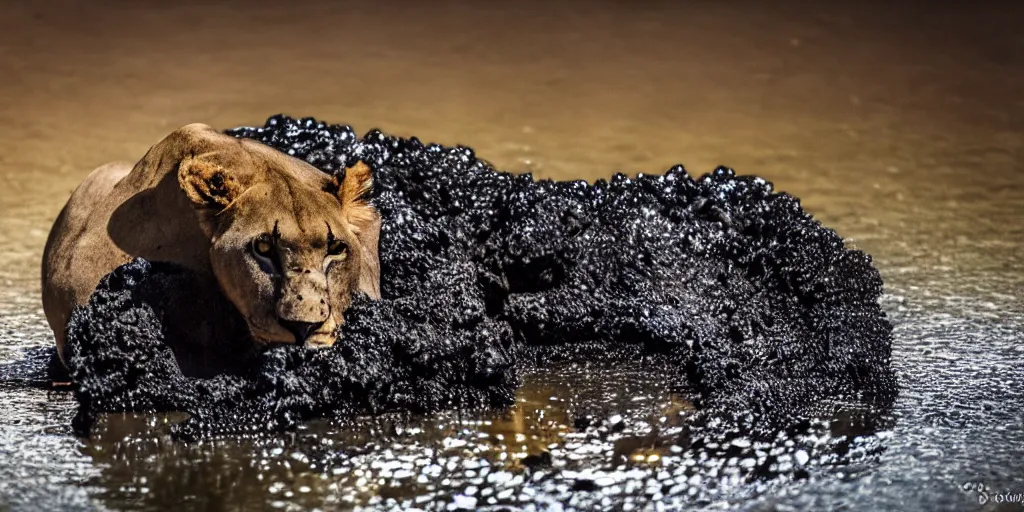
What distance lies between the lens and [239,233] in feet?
15.0

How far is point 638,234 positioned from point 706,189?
0.40 m

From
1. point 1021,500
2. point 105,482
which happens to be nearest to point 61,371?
point 105,482

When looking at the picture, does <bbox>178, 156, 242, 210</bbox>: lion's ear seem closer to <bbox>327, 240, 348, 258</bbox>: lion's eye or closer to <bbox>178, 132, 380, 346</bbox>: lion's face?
<bbox>178, 132, 380, 346</bbox>: lion's face

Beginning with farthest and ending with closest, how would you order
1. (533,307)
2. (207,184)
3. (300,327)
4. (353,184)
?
(533,307) < (353,184) < (207,184) < (300,327)

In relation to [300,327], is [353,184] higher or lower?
higher

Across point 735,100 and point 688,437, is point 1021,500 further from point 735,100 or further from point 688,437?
point 735,100

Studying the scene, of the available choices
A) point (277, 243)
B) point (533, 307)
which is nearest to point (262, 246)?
point (277, 243)

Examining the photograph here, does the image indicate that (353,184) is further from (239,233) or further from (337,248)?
(239,233)

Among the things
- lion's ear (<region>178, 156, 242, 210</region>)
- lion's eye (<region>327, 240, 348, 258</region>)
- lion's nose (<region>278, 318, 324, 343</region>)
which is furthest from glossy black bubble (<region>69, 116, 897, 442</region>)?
lion's ear (<region>178, 156, 242, 210</region>)

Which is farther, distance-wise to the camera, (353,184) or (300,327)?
(353,184)

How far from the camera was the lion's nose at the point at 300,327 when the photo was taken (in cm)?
449

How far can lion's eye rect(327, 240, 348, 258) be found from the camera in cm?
463

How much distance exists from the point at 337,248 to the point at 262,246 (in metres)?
0.25

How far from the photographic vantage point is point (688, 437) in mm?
4590
